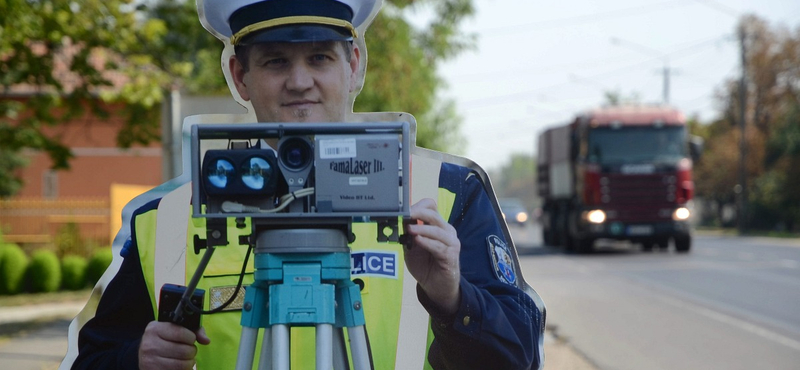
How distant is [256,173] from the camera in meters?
1.53

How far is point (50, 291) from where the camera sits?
1673 cm

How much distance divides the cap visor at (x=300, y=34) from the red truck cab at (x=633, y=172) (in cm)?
Result: 2090

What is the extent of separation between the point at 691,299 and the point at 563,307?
1.88 metres

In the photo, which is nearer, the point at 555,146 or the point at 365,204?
the point at 365,204

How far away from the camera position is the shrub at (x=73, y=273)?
16.8m

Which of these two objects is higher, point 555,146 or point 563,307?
point 555,146

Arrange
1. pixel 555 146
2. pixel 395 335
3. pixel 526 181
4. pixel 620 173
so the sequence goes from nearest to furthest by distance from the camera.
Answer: pixel 395 335 → pixel 620 173 → pixel 555 146 → pixel 526 181

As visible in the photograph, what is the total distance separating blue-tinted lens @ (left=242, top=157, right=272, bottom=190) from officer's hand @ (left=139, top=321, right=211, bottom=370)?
0.31 m

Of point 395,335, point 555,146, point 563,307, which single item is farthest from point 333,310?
point 555,146

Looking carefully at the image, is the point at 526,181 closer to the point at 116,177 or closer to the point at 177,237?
the point at 116,177

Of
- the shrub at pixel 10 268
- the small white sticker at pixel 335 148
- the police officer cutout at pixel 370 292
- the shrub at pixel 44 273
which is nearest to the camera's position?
the small white sticker at pixel 335 148

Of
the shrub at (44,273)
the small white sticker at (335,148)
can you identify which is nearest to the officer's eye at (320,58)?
the small white sticker at (335,148)

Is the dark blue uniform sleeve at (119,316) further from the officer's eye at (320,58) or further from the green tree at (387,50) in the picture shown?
the green tree at (387,50)

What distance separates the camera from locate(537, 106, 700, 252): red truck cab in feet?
72.9
